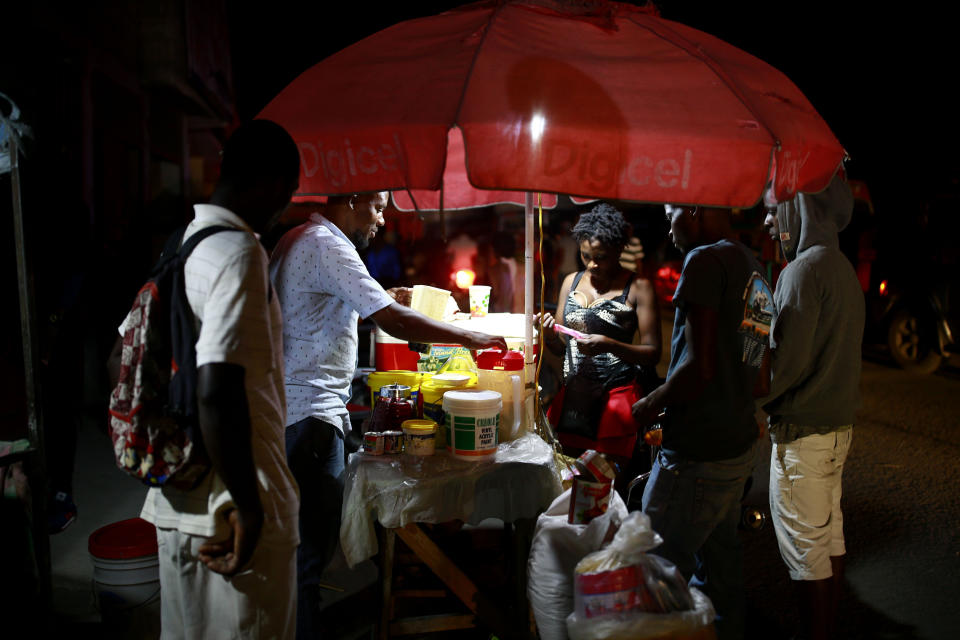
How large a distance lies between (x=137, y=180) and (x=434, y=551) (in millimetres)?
11195

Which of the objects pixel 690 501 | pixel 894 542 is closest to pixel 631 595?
pixel 690 501

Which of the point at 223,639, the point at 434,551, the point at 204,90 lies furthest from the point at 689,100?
the point at 204,90

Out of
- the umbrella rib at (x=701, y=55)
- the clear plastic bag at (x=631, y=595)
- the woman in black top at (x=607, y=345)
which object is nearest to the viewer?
the clear plastic bag at (x=631, y=595)

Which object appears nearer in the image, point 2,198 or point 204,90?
point 2,198

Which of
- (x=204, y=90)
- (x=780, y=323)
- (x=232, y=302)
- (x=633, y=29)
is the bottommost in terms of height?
(x=780, y=323)

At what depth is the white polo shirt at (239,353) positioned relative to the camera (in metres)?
1.73

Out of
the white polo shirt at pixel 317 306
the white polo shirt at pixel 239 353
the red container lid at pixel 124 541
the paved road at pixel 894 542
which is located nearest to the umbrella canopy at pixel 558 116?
the white polo shirt at pixel 317 306

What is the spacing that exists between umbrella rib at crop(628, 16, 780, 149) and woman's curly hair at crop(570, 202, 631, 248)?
4.60 ft

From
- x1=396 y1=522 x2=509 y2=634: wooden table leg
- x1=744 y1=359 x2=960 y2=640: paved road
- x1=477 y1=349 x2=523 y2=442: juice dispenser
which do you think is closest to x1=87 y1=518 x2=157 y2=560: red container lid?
x1=396 y1=522 x2=509 y2=634: wooden table leg

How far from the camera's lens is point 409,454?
9.71 ft

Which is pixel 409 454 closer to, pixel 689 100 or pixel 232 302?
pixel 232 302

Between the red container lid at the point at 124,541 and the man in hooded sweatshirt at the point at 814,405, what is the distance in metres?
2.99

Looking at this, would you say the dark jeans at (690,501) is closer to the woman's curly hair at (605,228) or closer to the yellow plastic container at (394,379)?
the yellow plastic container at (394,379)

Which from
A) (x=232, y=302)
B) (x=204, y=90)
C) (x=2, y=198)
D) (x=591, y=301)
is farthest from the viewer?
(x=204, y=90)
